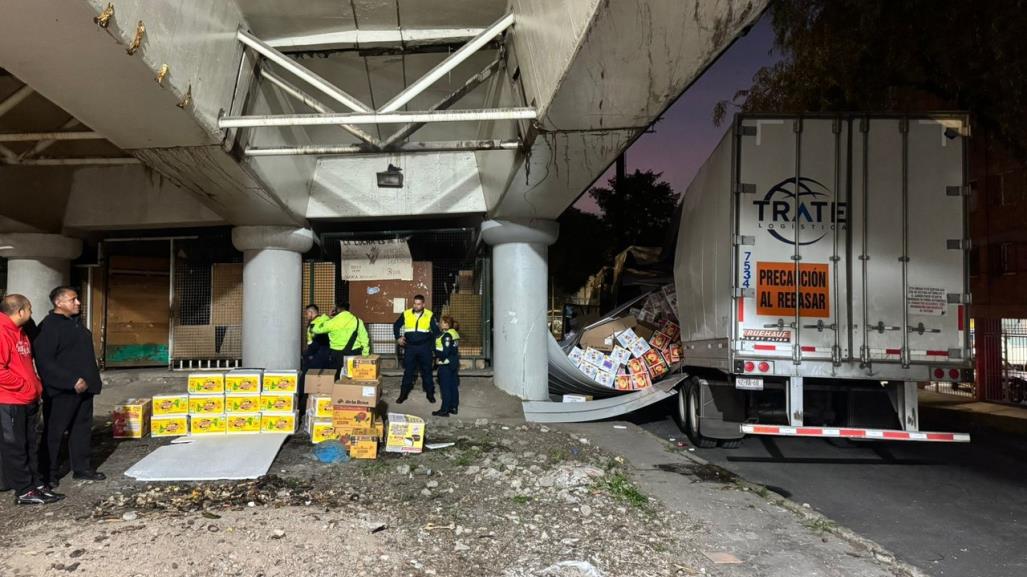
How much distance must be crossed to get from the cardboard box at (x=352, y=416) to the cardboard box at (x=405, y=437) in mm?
263

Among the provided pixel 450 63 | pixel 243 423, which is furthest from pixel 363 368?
pixel 450 63

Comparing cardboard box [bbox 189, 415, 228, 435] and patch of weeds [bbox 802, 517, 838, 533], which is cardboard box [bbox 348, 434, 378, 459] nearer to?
cardboard box [bbox 189, 415, 228, 435]

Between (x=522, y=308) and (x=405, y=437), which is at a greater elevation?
(x=522, y=308)

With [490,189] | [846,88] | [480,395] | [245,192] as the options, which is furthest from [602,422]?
[846,88]

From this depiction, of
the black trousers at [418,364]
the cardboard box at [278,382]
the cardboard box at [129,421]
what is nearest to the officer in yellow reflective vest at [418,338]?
the black trousers at [418,364]

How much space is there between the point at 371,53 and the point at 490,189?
9.46ft

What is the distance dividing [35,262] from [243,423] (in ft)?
21.8

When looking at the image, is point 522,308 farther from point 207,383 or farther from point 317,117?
point 317,117

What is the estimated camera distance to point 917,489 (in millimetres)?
6207

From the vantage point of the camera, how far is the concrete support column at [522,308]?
399 inches

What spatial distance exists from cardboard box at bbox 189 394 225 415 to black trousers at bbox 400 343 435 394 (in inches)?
106

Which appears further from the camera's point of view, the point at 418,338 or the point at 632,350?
the point at 632,350

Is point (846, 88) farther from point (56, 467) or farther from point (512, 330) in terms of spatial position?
point (56, 467)

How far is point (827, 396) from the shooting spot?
7.44 m
